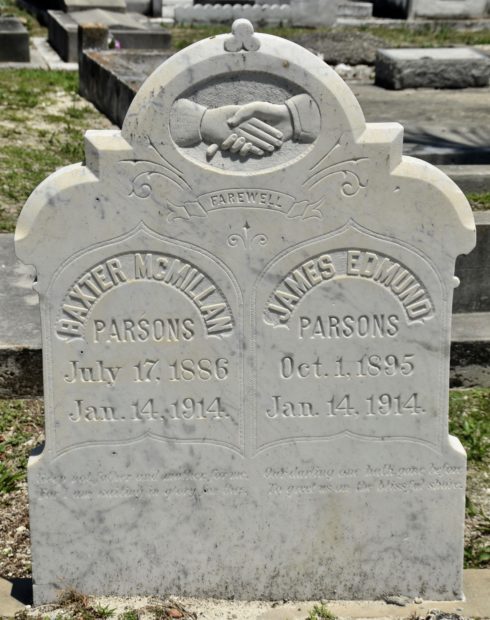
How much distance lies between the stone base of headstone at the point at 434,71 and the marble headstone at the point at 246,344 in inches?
383

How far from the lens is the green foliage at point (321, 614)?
355 cm

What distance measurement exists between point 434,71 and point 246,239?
9.97 meters

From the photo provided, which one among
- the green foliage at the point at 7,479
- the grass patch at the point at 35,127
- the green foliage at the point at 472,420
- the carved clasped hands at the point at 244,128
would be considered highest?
the carved clasped hands at the point at 244,128

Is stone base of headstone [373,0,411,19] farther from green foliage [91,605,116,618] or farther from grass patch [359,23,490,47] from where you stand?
green foliage [91,605,116,618]

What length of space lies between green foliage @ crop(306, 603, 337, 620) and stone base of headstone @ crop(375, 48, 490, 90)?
32.6 feet

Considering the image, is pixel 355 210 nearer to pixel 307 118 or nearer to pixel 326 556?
pixel 307 118

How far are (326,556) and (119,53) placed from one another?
9.46 m

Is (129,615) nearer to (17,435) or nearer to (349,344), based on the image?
(349,344)

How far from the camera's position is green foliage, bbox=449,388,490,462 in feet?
15.4

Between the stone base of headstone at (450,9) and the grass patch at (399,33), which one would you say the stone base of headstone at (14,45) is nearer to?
the grass patch at (399,33)

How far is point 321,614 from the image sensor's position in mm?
3572

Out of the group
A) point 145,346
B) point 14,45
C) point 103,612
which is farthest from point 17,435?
point 14,45

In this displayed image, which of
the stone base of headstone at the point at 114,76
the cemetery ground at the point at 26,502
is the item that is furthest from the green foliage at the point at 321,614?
the stone base of headstone at the point at 114,76

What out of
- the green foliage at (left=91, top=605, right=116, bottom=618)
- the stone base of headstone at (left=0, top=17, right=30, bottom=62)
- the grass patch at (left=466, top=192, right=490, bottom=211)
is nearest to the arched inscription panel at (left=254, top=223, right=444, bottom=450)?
the green foliage at (left=91, top=605, right=116, bottom=618)
